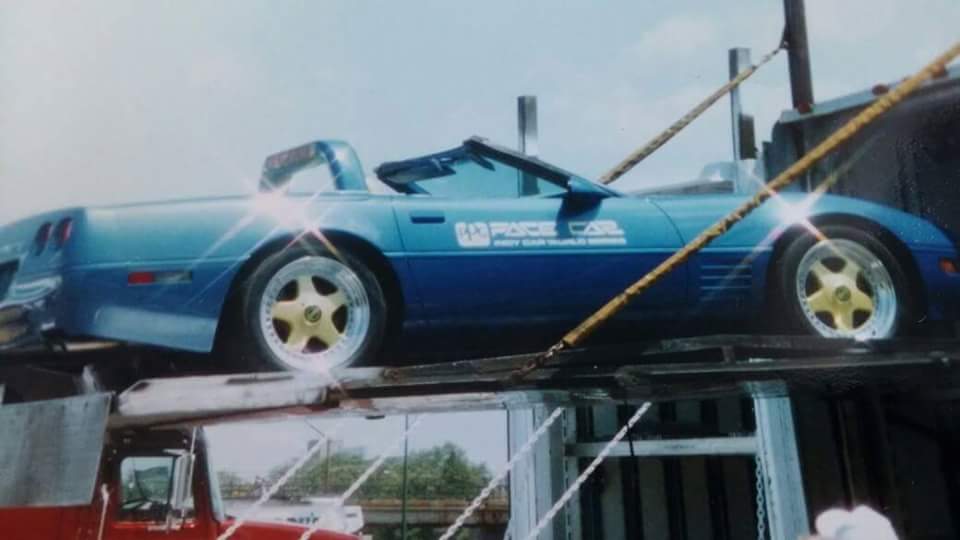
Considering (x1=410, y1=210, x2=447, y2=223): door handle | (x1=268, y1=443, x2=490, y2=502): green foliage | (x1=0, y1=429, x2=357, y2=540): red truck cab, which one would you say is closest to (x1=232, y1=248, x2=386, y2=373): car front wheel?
(x1=410, y1=210, x2=447, y2=223): door handle

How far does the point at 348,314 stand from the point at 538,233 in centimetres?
79

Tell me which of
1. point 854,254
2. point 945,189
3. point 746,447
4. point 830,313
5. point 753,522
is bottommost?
point 753,522

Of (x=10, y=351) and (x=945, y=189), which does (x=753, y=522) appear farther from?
(x=10, y=351)

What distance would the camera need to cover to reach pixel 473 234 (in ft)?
9.57

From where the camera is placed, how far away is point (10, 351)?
2564mm

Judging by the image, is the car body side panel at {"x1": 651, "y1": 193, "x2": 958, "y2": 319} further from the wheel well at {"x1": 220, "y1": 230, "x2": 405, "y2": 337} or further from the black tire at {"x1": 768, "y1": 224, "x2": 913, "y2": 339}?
the wheel well at {"x1": 220, "y1": 230, "x2": 405, "y2": 337}

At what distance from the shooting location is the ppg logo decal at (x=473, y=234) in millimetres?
2896

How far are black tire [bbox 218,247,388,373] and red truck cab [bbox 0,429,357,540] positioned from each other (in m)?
0.76

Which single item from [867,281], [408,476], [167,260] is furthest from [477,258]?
[408,476]

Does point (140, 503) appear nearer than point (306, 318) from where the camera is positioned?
No

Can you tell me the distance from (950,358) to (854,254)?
0.57 meters

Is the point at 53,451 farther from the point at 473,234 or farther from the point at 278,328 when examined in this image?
the point at 473,234

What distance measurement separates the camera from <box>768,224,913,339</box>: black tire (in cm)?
306

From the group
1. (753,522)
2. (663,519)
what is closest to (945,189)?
(753,522)
